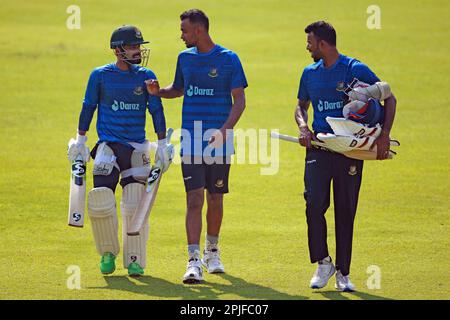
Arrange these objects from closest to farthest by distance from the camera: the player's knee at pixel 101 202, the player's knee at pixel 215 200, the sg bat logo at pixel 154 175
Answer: the player's knee at pixel 101 202 → the sg bat logo at pixel 154 175 → the player's knee at pixel 215 200

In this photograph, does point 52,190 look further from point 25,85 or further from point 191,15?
point 25,85

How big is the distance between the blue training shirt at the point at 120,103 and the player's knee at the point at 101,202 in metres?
0.56

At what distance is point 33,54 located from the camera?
83.3ft

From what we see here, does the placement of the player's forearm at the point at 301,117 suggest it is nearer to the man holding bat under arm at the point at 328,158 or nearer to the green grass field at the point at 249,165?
the man holding bat under arm at the point at 328,158

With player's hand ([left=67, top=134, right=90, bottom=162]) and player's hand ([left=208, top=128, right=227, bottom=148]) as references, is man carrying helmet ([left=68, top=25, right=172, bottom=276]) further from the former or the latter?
player's hand ([left=208, top=128, right=227, bottom=148])

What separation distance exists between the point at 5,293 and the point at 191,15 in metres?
2.91

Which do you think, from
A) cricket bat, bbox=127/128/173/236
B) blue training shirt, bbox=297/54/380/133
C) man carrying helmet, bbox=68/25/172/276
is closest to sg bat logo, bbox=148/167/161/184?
cricket bat, bbox=127/128/173/236

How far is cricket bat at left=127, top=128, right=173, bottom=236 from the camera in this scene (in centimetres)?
1057

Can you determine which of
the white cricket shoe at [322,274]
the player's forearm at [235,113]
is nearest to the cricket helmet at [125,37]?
the player's forearm at [235,113]

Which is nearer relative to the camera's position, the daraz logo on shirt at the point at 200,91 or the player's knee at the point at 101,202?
the player's knee at the point at 101,202

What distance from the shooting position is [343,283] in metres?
10.1

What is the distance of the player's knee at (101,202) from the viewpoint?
1042 centimetres

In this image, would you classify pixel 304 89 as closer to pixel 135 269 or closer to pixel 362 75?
pixel 362 75

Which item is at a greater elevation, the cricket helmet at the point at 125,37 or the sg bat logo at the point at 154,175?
the cricket helmet at the point at 125,37
